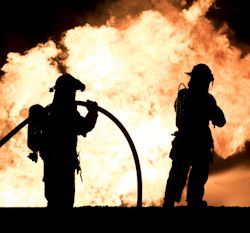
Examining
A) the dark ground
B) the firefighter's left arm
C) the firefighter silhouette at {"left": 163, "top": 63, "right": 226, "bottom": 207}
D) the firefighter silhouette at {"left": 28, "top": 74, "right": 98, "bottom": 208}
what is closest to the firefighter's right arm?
the firefighter silhouette at {"left": 163, "top": 63, "right": 226, "bottom": 207}

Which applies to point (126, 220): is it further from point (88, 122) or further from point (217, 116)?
point (217, 116)

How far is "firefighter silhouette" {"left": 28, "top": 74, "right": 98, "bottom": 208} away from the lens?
5.95 metres

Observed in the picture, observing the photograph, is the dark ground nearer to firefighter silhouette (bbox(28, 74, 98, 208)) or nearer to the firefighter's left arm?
firefighter silhouette (bbox(28, 74, 98, 208))

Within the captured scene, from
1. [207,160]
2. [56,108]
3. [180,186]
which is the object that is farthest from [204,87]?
[56,108]

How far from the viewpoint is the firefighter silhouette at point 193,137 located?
6.45 metres

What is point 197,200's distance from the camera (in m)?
6.32

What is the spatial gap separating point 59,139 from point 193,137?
6.36ft

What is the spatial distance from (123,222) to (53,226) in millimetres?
602

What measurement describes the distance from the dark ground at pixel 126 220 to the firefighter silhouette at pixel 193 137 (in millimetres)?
2318

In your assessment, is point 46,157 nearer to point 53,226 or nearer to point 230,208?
point 53,226

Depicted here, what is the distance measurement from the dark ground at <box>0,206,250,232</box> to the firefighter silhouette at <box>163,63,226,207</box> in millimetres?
2318

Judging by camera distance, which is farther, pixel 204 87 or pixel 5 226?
pixel 204 87

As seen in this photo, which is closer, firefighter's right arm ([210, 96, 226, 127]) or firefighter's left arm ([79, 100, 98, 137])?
firefighter's left arm ([79, 100, 98, 137])

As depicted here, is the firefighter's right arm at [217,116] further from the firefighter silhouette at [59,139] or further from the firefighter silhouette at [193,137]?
the firefighter silhouette at [59,139]
